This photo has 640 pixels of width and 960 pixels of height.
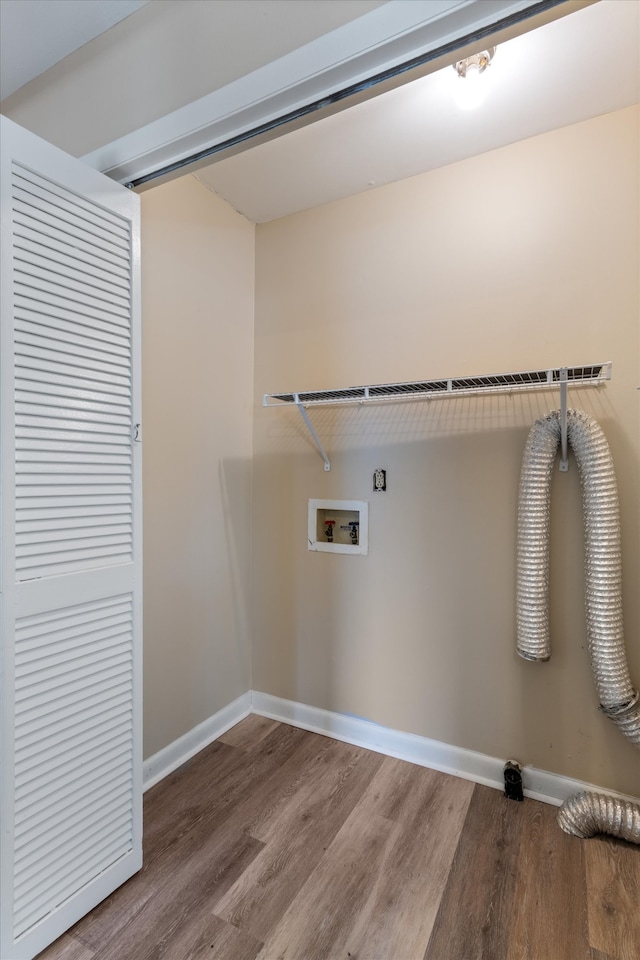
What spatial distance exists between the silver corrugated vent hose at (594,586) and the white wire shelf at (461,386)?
13 cm

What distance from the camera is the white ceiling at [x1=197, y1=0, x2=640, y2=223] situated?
54.6 inches

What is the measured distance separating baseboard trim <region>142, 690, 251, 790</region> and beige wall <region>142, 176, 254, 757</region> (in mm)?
34

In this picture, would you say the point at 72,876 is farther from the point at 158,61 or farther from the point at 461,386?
the point at 158,61

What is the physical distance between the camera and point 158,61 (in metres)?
1.27

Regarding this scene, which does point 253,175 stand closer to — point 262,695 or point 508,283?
point 508,283

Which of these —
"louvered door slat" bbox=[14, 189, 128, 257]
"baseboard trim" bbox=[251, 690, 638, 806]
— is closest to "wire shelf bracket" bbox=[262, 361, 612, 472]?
"louvered door slat" bbox=[14, 189, 128, 257]

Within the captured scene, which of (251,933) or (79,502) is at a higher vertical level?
(79,502)

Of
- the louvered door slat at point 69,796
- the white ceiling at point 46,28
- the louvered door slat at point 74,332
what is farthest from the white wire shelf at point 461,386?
the louvered door slat at point 69,796

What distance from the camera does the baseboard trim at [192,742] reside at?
1876mm

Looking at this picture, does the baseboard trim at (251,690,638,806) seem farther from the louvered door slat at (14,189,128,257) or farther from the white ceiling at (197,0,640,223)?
the white ceiling at (197,0,640,223)

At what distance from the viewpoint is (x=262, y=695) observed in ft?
7.91

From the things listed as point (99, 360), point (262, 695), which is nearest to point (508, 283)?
point (99, 360)

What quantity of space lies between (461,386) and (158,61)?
1.34 metres

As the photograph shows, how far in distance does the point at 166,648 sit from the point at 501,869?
139 cm
